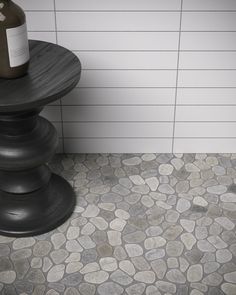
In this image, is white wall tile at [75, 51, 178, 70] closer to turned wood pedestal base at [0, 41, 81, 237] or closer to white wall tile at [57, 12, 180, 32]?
white wall tile at [57, 12, 180, 32]

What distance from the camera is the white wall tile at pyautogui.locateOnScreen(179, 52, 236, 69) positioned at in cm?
234

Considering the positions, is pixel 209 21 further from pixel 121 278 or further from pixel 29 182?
pixel 121 278

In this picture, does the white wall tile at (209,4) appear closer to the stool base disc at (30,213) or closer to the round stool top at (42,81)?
the round stool top at (42,81)

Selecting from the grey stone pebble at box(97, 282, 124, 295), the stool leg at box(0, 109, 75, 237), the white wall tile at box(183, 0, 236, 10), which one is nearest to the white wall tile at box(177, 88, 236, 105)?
the white wall tile at box(183, 0, 236, 10)

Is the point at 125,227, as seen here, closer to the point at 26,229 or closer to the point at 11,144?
the point at 26,229

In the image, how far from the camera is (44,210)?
2164mm

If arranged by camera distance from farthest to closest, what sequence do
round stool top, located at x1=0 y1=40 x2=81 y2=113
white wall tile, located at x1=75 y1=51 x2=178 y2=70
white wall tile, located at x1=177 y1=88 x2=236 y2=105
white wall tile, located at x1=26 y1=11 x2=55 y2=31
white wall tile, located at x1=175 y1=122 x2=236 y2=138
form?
1. white wall tile, located at x1=175 y1=122 x2=236 y2=138
2. white wall tile, located at x1=177 y1=88 x2=236 y2=105
3. white wall tile, located at x1=75 y1=51 x2=178 y2=70
4. white wall tile, located at x1=26 y1=11 x2=55 y2=31
5. round stool top, located at x1=0 y1=40 x2=81 y2=113

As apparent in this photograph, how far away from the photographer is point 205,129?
8.41 feet

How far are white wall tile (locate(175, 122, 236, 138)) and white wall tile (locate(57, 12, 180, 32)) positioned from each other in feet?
1.72

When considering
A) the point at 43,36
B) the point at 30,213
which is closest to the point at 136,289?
Answer: the point at 30,213

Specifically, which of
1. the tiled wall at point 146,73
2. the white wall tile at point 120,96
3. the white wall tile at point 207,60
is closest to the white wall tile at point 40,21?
the tiled wall at point 146,73

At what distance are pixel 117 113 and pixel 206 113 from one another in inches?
17.7

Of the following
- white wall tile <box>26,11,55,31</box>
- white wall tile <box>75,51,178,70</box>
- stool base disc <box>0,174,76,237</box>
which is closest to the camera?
stool base disc <box>0,174,76,237</box>

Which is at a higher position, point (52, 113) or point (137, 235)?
point (52, 113)
